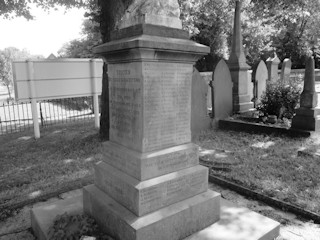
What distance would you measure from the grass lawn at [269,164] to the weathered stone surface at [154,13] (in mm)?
2902

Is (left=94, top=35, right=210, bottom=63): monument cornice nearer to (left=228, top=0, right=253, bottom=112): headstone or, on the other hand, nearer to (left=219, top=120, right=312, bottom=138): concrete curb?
(left=219, top=120, right=312, bottom=138): concrete curb

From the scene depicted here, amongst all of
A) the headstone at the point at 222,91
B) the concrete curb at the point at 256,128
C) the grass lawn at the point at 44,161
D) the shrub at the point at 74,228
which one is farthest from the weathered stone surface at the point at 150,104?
the headstone at the point at 222,91

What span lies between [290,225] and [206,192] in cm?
117

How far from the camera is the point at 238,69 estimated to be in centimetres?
955

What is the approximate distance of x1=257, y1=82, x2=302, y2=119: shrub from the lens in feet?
28.5

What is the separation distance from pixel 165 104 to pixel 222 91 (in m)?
6.37

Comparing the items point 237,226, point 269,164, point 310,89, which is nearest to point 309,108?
point 310,89

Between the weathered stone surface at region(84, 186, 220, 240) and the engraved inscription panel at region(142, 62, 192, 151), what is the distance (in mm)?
683

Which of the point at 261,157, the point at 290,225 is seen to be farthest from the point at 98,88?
the point at 290,225

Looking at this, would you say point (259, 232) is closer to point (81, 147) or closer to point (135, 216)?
point (135, 216)

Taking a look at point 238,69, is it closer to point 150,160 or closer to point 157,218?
point 150,160

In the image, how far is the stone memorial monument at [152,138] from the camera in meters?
2.79

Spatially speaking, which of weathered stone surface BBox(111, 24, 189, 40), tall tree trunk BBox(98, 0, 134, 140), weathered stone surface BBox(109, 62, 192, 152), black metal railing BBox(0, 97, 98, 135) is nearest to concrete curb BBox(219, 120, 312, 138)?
tall tree trunk BBox(98, 0, 134, 140)

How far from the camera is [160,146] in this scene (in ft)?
9.97
